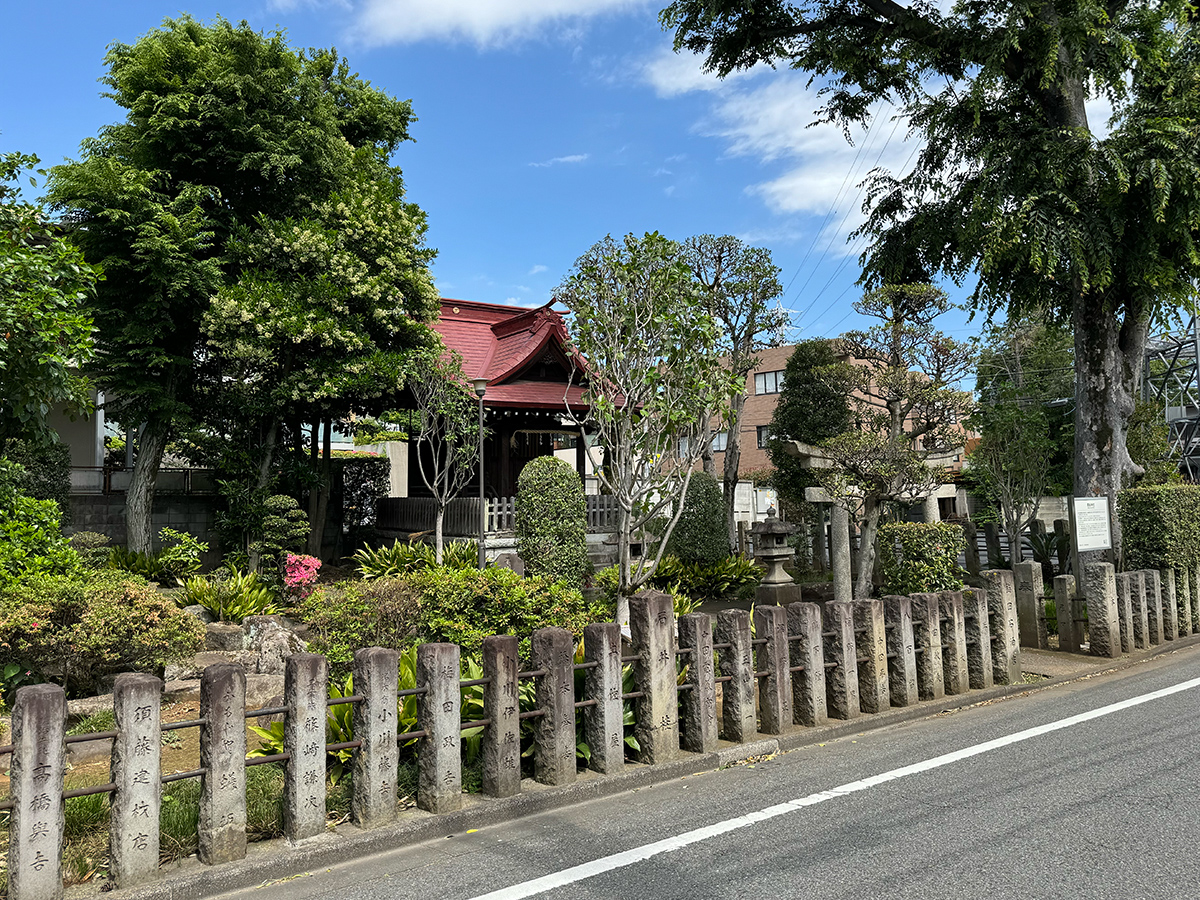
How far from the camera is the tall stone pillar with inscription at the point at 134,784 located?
3.99 m

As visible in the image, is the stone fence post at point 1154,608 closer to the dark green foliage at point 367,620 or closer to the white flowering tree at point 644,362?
the white flowering tree at point 644,362

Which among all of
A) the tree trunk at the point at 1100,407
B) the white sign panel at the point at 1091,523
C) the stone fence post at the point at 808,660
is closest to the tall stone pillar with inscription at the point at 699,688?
the stone fence post at the point at 808,660

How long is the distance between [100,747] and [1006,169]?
48.9ft

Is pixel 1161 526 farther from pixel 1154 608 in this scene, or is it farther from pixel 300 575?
pixel 300 575

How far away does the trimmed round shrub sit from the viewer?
48.2 ft

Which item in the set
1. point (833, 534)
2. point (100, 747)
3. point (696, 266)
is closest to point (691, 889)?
point (100, 747)

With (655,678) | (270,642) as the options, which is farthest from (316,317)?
(655,678)

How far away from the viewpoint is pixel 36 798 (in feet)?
12.3

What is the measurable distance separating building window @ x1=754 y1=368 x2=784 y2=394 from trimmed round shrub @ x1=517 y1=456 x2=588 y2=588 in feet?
97.9

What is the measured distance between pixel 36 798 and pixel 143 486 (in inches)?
585

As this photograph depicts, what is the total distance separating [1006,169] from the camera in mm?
13156

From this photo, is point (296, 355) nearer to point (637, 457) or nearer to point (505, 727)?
point (637, 457)

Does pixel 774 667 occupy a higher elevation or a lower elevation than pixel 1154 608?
higher

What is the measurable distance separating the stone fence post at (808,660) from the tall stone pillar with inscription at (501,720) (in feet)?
8.91
